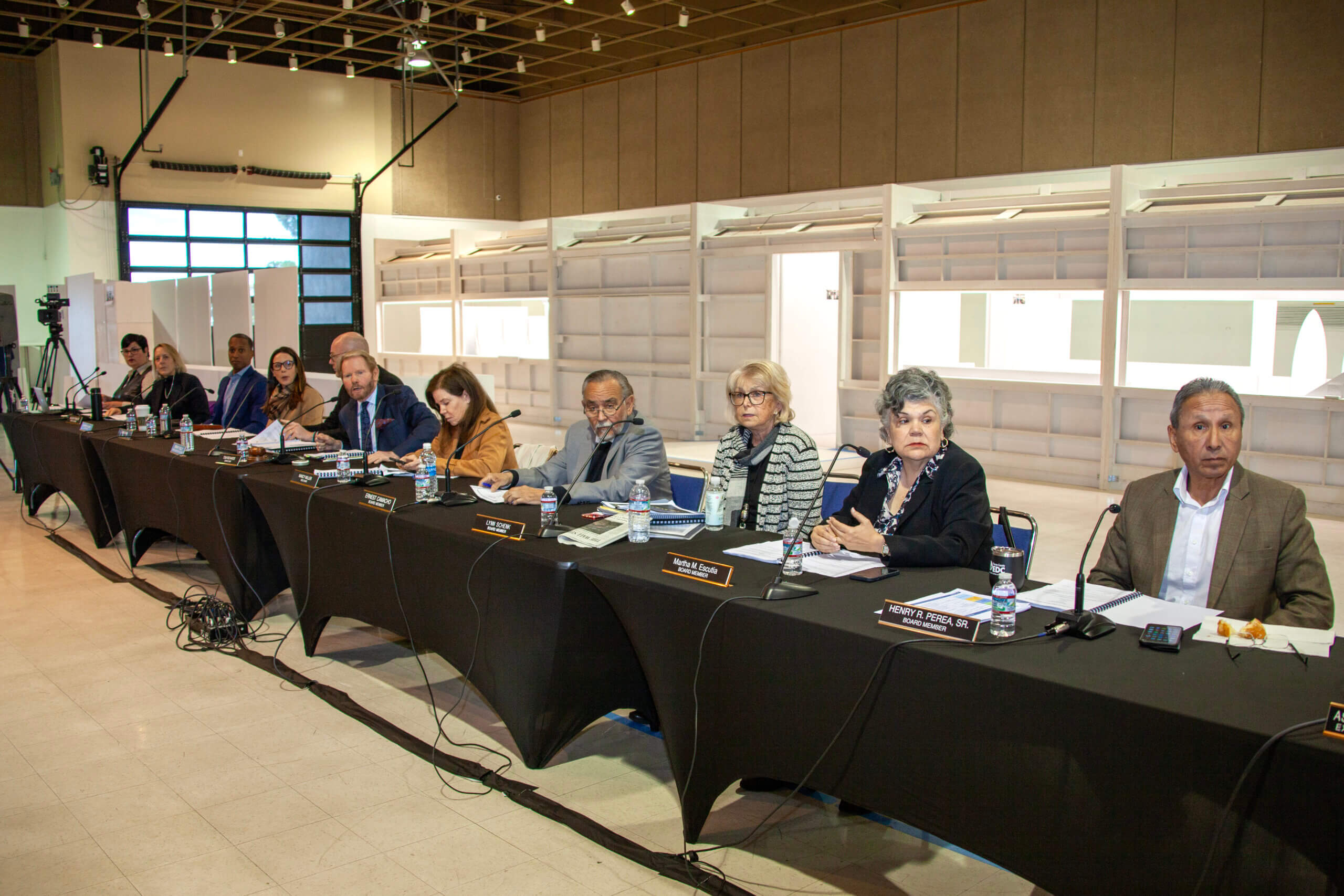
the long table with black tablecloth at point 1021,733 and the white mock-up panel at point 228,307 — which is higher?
the white mock-up panel at point 228,307

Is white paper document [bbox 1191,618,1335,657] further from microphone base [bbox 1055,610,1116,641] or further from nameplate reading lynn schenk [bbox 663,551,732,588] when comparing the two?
nameplate reading lynn schenk [bbox 663,551,732,588]

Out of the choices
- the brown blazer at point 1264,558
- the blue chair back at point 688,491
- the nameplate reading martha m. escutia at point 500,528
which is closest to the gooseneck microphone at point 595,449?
the blue chair back at point 688,491

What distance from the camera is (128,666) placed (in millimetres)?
4105

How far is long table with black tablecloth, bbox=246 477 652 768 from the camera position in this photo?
9.40 ft

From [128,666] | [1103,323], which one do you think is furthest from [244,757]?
[1103,323]

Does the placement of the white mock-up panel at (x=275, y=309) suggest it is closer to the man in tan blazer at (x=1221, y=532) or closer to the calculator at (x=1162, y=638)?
the man in tan blazer at (x=1221, y=532)

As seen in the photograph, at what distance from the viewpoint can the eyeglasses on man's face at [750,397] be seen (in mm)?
3457

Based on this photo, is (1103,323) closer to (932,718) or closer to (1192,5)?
(1192,5)

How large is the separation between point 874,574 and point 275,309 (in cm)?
814

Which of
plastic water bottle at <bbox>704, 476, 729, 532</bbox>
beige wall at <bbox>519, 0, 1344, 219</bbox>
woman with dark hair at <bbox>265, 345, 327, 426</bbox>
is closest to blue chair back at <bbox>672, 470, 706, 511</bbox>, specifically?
plastic water bottle at <bbox>704, 476, 729, 532</bbox>

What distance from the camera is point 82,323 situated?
11.7 m

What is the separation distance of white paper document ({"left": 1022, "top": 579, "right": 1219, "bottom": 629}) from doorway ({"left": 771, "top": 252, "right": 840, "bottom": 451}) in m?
7.28

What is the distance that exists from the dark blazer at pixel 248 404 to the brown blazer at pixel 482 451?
2.57m

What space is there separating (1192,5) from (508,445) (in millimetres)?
8469
